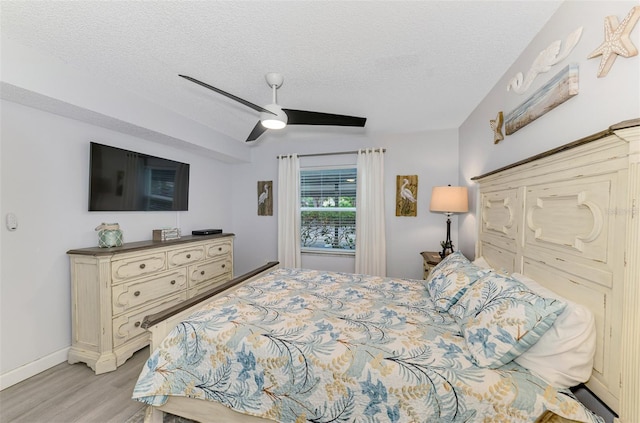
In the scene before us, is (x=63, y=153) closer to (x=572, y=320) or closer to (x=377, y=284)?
(x=377, y=284)

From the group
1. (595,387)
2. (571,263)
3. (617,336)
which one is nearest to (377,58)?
(571,263)

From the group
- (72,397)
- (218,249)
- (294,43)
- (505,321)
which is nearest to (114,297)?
(72,397)

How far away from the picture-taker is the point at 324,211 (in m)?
4.02

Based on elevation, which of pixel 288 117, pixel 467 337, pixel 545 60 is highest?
pixel 545 60

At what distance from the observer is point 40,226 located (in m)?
2.08

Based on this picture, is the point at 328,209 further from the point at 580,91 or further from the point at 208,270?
the point at 580,91

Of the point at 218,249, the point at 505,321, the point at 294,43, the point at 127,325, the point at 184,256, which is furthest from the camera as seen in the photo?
the point at 218,249

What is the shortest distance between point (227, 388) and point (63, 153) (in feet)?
8.35

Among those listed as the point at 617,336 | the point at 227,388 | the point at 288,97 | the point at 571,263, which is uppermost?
the point at 288,97

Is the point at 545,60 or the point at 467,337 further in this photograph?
the point at 545,60

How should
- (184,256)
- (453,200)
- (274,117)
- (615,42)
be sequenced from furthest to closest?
(184,256), (453,200), (274,117), (615,42)

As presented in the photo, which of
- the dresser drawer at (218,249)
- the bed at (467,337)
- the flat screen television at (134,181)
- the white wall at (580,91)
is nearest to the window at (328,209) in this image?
the dresser drawer at (218,249)

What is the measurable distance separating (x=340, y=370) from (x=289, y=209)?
292cm

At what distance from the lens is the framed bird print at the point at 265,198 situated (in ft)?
13.7
